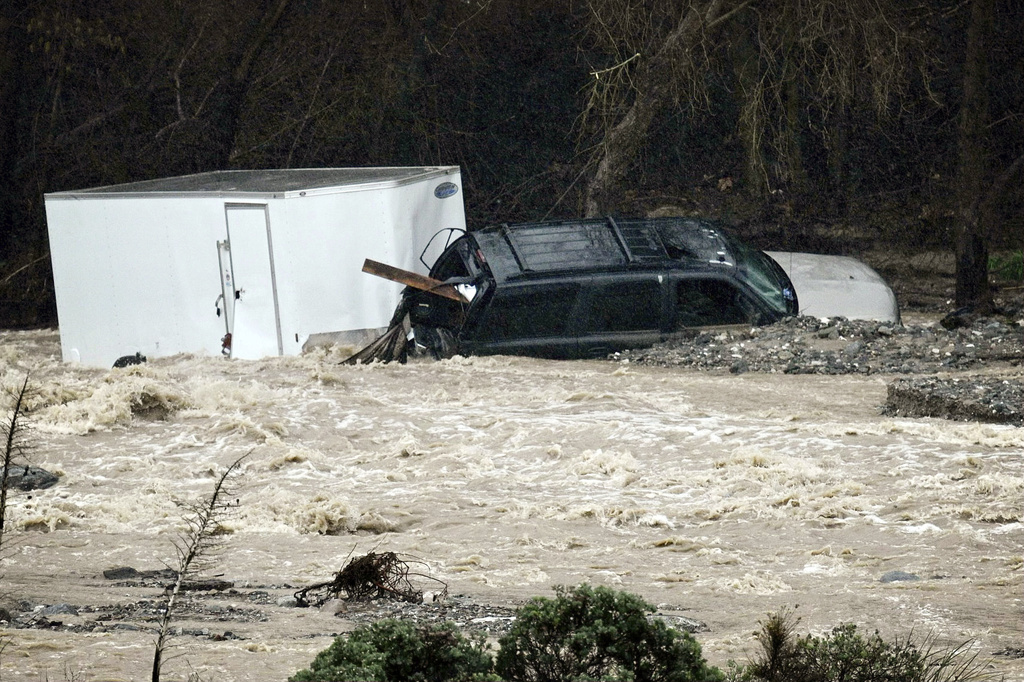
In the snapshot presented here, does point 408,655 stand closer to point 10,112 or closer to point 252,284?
point 252,284

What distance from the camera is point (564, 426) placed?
36.7 ft

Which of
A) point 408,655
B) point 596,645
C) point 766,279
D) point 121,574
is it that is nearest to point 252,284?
point 766,279

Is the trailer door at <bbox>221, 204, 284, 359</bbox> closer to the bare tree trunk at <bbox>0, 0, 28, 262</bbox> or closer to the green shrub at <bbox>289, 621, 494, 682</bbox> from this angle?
the bare tree trunk at <bbox>0, 0, 28, 262</bbox>

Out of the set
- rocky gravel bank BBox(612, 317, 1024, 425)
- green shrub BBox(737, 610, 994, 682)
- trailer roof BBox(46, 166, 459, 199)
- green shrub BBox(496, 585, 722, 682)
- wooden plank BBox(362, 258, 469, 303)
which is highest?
trailer roof BBox(46, 166, 459, 199)

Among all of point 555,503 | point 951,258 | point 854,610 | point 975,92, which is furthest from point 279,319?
point 951,258

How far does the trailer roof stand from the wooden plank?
40.7 inches

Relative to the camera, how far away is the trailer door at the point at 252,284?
1434cm

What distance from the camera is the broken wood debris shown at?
672 cm

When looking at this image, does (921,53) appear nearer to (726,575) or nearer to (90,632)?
(726,575)

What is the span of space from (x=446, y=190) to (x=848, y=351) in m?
5.78

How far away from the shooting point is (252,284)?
14.5 m

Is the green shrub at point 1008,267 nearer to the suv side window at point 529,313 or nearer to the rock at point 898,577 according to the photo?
the suv side window at point 529,313

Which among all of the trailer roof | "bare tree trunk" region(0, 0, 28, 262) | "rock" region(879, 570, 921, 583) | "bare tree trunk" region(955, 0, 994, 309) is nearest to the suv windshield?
the trailer roof

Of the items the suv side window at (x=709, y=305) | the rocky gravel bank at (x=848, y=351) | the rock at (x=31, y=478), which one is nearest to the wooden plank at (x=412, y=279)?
the rocky gravel bank at (x=848, y=351)
